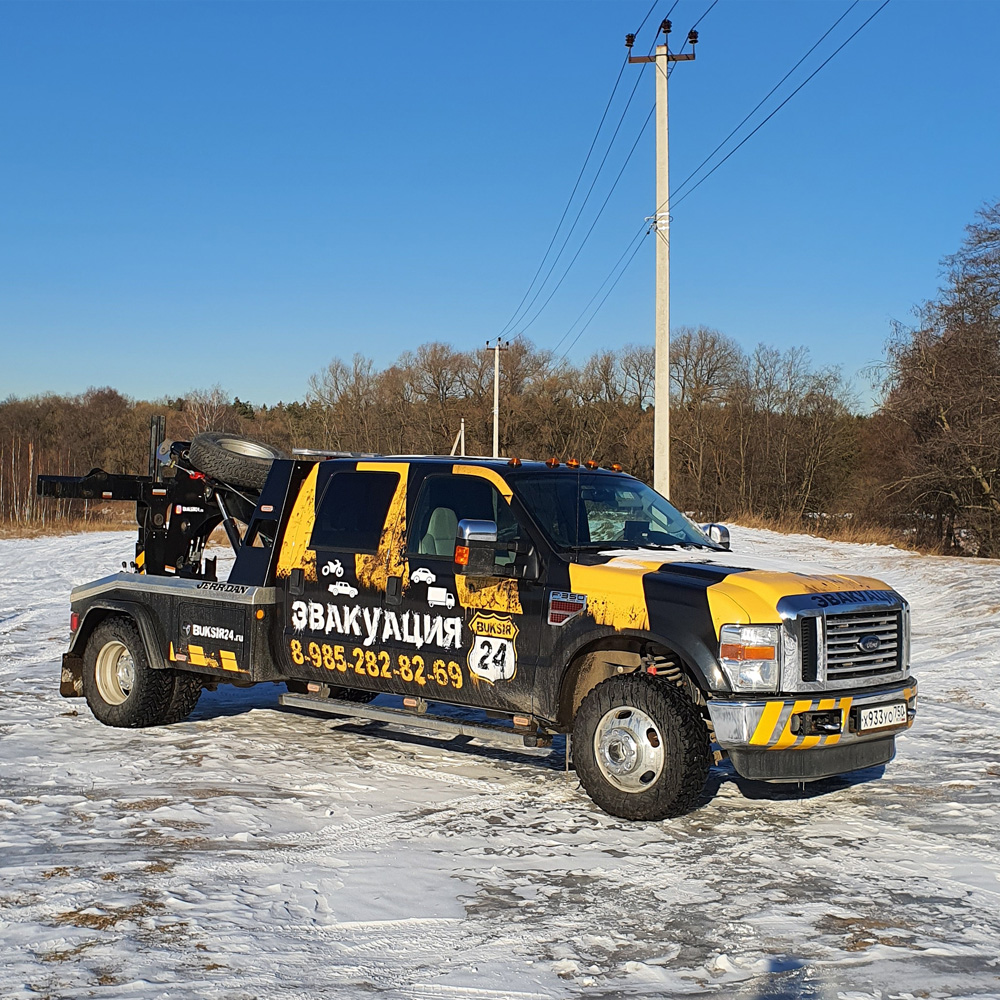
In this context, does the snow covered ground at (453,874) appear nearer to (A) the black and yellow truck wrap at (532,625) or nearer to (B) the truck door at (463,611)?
(A) the black and yellow truck wrap at (532,625)

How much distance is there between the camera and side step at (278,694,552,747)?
6871 mm

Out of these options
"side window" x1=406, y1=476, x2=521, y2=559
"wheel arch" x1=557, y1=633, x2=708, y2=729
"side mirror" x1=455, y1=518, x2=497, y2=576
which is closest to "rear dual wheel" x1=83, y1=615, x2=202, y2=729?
"side window" x1=406, y1=476, x2=521, y2=559

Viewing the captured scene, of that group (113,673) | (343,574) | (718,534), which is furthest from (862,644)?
(113,673)

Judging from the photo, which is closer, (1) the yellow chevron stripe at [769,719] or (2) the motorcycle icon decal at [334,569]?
(1) the yellow chevron stripe at [769,719]

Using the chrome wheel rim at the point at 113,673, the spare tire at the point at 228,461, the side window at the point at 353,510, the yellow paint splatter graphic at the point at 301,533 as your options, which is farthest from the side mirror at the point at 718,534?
the chrome wheel rim at the point at 113,673

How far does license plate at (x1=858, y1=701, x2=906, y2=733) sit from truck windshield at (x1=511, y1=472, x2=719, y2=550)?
1758mm

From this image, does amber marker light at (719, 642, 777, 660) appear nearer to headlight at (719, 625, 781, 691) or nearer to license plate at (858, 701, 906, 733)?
headlight at (719, 625, 781, 691)

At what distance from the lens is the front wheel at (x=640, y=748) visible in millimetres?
6191

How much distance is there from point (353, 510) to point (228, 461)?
69.8 inches

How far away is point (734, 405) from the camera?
72.2 metres

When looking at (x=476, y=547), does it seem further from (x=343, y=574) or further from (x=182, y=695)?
(x=182, y=695)

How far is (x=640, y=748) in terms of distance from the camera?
6.32 meters

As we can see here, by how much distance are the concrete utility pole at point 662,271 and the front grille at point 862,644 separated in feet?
36.5

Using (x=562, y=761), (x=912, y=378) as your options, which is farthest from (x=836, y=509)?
(x=562, y=761)
